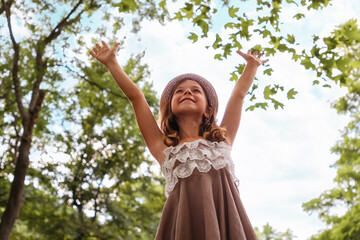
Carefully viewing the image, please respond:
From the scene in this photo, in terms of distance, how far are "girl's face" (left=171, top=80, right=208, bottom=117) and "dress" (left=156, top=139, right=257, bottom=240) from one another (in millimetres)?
249

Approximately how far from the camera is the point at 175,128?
9.14 feet

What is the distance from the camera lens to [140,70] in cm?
1150

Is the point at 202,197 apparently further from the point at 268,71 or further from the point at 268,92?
the point at 268,71

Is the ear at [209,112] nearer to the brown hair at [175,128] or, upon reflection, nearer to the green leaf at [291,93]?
the brown hair at [175,128]

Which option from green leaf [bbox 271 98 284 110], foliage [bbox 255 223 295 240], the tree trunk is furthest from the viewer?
foliage [bbox 255 223 295 240]

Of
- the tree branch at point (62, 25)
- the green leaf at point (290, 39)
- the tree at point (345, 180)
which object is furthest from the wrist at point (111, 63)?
the tree at point (345, 180)

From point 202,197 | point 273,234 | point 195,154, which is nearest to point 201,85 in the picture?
point 195,154

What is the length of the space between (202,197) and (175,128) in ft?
2.21

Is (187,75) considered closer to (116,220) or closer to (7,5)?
(7,5)

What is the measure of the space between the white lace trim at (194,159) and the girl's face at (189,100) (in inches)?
9.6

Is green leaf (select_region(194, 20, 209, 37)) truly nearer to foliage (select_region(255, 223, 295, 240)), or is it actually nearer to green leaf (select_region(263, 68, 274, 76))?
green leaf (select_region(263, 68, 274, 76))

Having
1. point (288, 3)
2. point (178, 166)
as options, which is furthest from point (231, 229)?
point (288, 3)

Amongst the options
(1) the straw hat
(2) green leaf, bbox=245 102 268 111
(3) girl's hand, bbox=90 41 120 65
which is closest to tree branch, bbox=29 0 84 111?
(2) green leaf, bbox=245 102 268 111

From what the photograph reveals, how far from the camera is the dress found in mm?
2168
